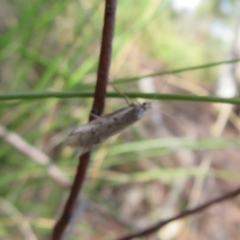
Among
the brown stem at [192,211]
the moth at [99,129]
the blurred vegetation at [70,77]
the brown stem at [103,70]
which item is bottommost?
the brown stem at [192,211]

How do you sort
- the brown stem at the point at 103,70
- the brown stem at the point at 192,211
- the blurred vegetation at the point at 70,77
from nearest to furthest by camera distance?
the brown stem at the point at 103,70 → the brown stem at the point at 192,211 → the blurred vegetation at the point at 70,77

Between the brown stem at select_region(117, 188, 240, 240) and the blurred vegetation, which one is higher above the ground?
the blurred vegetation

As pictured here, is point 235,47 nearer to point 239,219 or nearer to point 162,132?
point 162,132

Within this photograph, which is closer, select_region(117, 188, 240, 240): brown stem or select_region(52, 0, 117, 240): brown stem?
select_region(52, 0, 117, 240): brown stem

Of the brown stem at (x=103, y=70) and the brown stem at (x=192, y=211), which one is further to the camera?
the brown stem at (x=192, y=211)

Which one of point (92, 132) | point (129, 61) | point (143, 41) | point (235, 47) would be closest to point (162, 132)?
point (129, 61)

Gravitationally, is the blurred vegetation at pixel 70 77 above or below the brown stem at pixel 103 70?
above

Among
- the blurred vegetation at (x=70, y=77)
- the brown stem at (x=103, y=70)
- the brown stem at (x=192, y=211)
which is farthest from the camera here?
the blurred vegetation at (x=70, y=77)
